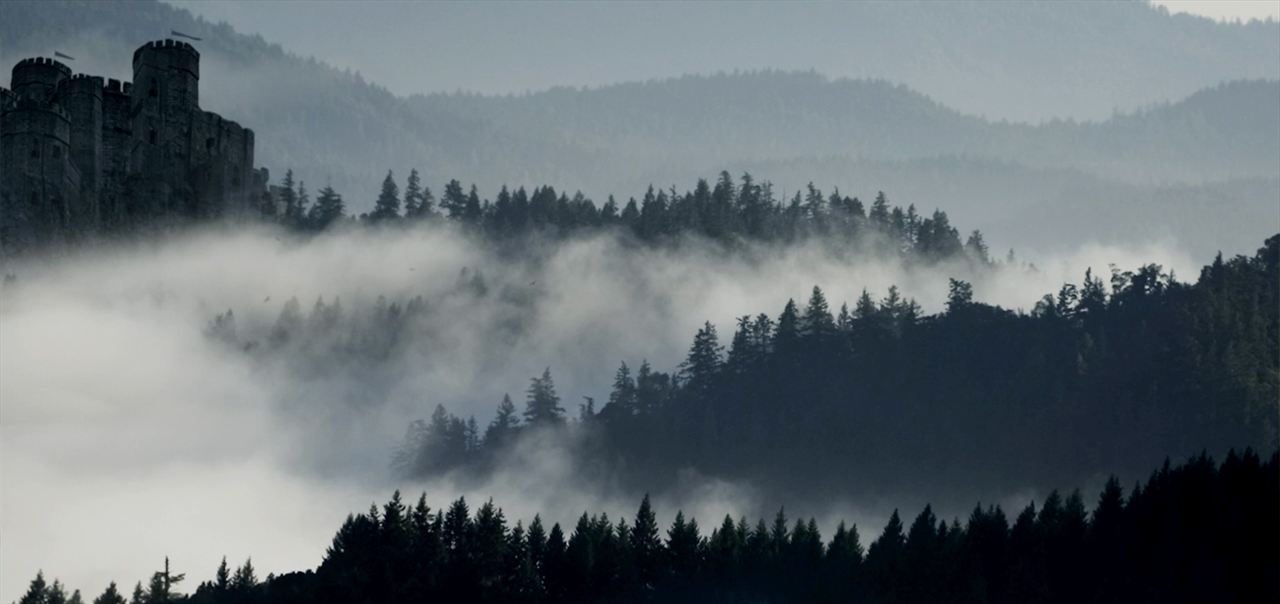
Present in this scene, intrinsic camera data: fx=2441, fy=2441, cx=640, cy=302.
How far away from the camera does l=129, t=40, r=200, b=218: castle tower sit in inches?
7584

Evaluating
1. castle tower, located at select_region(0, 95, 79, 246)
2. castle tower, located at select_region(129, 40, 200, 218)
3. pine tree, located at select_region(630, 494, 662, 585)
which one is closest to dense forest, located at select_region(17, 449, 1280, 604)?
pine tree, located at select_region(630, 494, 662, 585)

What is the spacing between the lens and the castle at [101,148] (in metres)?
179

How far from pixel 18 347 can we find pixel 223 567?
72.5 metres

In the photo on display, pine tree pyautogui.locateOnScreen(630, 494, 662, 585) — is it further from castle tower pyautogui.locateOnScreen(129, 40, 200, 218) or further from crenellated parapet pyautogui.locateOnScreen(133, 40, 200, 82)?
crenellated parapet pyautogui.locateOnScreen(133, 40, 200, 82)

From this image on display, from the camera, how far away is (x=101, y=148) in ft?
620

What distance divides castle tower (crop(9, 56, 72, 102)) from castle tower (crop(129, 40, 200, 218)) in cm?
618

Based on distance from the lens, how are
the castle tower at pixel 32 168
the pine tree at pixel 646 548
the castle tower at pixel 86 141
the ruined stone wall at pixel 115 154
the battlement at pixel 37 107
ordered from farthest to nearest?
1. the ruined stone wall at pixel 115 154
2. the castle tower at pixel 86 141
3. the castle tower at pixel 32 168
4. the battlement at pixel 37 107
5. the pine tree at pixel 646 548

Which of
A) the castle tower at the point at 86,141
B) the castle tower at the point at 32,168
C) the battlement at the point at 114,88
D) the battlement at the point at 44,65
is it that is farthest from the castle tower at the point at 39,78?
the castle tower at the point at 32,168

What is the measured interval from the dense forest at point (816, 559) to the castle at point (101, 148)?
52903mm

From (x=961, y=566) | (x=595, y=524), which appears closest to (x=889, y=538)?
(x=961, y=566)

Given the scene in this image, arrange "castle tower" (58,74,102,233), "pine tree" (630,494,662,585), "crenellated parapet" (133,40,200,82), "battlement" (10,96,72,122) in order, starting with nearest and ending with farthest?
"pine tree" (630,494,662,585) < "battlement" (10,96,72,122) < "castle tower" (58,74,102,233) < "crenellated parapet" (133,40,200,82)

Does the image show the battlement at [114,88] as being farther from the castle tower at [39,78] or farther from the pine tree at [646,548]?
the pine tree at [646,548]

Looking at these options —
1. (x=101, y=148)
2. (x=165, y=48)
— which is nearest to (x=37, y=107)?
(x=101, y=148)

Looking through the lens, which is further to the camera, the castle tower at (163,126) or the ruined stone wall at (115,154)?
the castle tower at (163,126)
